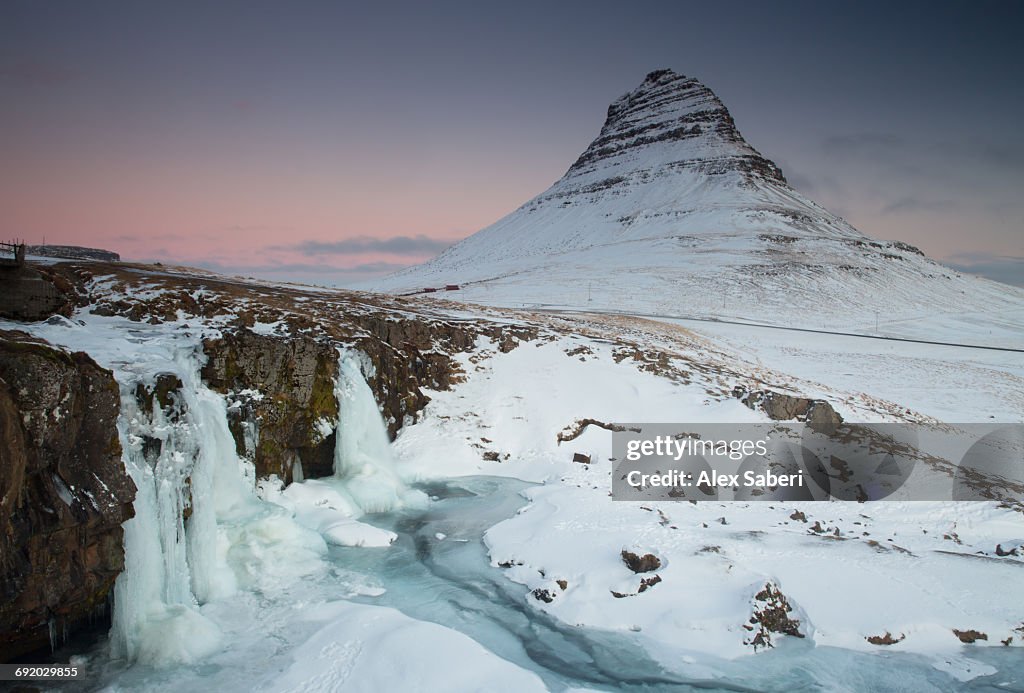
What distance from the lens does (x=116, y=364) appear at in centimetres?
1407

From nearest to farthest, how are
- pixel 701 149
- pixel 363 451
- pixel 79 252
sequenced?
pixel 363 451, pixel 79 252, pixel 701 149

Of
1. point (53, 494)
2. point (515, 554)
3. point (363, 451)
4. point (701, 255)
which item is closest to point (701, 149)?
point (701, 255)

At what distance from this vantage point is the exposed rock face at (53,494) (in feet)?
30.6

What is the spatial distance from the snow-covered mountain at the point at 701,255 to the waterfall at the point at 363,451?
49.8 m

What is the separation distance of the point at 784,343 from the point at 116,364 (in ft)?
158

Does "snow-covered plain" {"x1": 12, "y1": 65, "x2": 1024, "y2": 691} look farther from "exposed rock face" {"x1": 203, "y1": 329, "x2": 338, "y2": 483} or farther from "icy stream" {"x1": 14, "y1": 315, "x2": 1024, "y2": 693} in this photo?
"exposed rock face" {"x1": 203, "y1": 329, "x2": 338, "y2": 483}

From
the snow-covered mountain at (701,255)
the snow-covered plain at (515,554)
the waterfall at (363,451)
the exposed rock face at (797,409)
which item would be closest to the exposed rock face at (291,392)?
the waterfall at (363,451)

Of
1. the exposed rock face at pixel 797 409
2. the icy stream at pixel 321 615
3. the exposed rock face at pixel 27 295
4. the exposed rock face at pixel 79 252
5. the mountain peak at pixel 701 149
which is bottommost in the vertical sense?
the icy stream at pixel 321 615

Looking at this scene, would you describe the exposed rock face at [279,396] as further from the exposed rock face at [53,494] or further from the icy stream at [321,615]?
the exposed rock face at [53,494]

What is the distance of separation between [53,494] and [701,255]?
105 meters

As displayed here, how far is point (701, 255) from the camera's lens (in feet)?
344

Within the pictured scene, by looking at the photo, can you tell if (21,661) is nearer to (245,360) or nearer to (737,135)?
(245,360)

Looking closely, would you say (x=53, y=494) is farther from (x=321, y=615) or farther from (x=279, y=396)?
(x=279, y=396)

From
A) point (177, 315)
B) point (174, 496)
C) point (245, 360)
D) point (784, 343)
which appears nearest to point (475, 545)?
point (174, 496)
